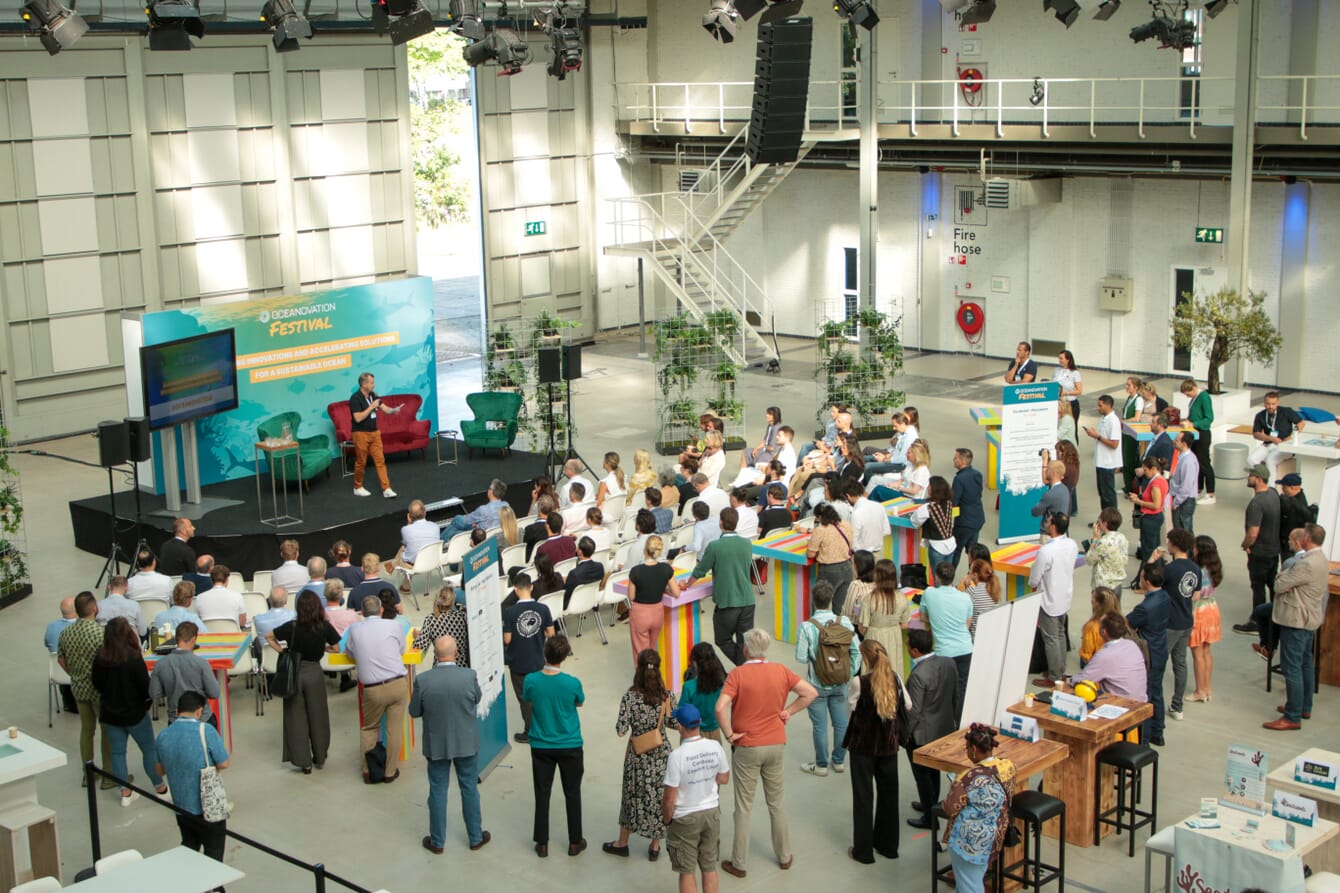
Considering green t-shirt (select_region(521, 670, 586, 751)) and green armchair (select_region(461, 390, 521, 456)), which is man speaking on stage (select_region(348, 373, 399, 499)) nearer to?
green armchair (select_region(461, 390, 521, 456))

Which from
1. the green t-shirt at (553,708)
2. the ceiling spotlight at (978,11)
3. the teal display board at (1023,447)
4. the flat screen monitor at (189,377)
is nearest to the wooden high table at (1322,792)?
the green t-shirt at (553,708)

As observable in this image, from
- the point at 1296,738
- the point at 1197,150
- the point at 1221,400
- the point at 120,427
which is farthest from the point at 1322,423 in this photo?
the point at 120,427

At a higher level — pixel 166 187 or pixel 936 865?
pixel 166 187

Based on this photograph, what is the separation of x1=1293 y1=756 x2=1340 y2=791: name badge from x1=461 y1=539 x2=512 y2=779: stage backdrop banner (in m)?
4.56

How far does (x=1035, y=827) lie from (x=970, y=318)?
1760 centimetres

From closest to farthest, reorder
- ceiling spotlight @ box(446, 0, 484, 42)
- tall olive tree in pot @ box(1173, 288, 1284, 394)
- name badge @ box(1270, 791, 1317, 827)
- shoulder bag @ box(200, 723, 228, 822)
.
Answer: name badge @ box(1270, 791, 1317, 827) → shoulder bag @ box(200, 723, 228, 822) → tall olive tree in pot @ box(1173, 288, 1284, 394) → ceiling spotlight @ box(446, 0, 484, 42)

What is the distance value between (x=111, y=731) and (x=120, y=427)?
14.5 feet

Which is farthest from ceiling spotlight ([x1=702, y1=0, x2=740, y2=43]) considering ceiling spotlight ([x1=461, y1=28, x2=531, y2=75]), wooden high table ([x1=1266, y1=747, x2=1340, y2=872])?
wooden high table ([x1=1266, y1=747, x2=1340, y2=872])

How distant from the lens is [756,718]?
27.4 ft

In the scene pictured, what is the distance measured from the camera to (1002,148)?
21.9 metres

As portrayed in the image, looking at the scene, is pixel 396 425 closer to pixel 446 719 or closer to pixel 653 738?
pixel 446 719

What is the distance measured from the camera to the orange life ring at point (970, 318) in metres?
24.7

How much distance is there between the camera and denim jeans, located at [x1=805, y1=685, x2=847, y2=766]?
9633 millimetres

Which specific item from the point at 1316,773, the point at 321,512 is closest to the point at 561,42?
the point at 321,512
